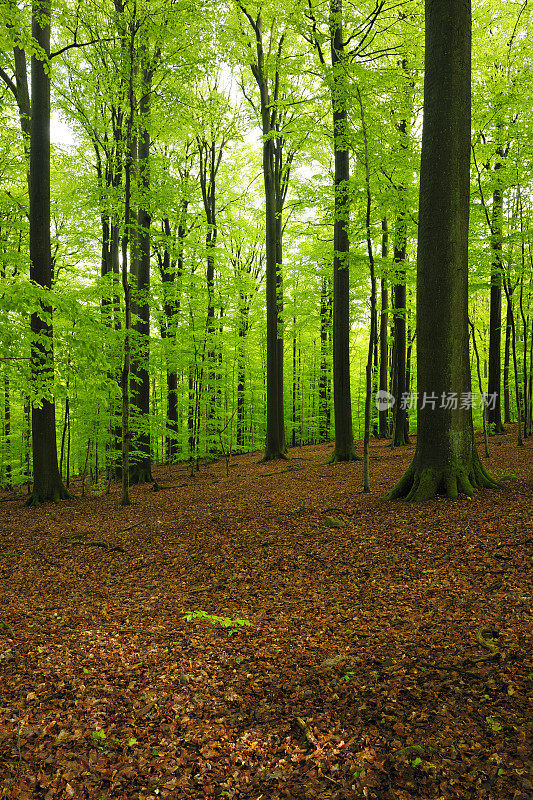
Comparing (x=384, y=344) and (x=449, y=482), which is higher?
(x=384, y=344)

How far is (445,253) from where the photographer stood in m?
6.46

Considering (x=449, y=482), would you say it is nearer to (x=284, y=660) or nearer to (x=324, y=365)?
(x=284, y=660)

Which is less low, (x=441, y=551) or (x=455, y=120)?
(x=455, y=120)

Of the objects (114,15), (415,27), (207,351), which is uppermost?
(415,27)

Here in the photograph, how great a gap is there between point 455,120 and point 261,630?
7.19 metres

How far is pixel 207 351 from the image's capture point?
1467 centimetres

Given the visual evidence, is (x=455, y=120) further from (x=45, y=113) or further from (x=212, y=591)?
(x=45, y=113)

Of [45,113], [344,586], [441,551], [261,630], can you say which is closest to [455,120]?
[441,551]

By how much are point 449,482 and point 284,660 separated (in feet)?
13.7

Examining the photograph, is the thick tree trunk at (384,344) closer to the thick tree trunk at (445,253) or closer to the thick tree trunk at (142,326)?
the thick tree trunk at (445,253)

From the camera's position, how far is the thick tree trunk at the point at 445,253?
6.35 m

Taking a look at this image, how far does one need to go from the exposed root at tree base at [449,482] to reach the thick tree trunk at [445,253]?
0.05 ft

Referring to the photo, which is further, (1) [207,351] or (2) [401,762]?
(1) [207,351]

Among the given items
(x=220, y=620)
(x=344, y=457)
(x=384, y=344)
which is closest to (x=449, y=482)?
(x=220, y=620)
